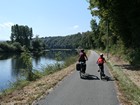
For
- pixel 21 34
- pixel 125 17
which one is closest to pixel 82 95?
pixel 125 17

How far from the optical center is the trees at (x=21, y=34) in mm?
166250

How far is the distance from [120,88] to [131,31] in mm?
18594

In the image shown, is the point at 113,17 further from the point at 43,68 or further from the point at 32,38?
the point at 32,38

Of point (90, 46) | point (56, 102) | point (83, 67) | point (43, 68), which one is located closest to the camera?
point (56, 102)

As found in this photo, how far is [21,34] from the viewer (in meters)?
168

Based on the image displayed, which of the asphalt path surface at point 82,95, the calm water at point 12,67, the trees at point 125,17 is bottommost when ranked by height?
the calm water at point 12,67

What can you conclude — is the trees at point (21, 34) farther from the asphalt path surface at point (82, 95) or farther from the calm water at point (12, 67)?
the asphalt path surface at point (82, 95)

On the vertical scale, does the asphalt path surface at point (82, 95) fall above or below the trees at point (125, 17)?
below

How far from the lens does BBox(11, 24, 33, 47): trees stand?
6545 inches

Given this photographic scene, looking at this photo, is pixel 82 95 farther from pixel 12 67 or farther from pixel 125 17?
pixel 12 67

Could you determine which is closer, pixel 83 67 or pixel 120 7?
pixel 83 67

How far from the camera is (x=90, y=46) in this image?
158 metres

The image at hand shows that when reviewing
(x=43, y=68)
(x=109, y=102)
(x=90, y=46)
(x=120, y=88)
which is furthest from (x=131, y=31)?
(x=90, y=46)

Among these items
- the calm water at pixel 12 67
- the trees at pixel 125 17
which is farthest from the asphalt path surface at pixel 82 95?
the trees at pixel 125 17
